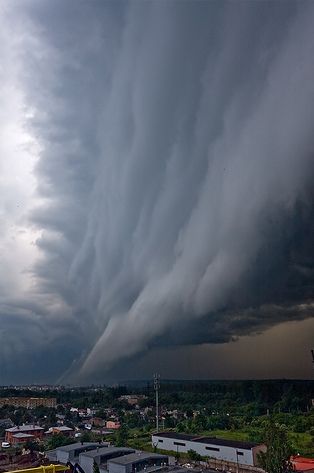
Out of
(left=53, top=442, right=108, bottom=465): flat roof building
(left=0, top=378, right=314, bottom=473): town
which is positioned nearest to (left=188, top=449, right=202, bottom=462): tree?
(left=0, top=378, right=314, bottom=473): town

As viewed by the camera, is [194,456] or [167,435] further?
[167,435]

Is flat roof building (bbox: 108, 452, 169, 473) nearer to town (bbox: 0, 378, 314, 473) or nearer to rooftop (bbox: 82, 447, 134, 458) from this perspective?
town (bbox: 0, 378, 314, 473)

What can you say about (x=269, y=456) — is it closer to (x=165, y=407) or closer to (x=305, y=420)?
(x=305, y=420)

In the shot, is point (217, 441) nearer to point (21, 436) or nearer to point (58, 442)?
point (58, 442)

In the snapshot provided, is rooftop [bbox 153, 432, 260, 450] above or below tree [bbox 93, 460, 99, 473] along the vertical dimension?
above

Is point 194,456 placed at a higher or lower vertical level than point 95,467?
lower

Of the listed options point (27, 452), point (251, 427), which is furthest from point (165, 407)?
point (27, 452)

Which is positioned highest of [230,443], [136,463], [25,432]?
[25,432]

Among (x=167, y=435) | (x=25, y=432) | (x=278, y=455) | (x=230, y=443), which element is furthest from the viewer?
(x=25, y=432)

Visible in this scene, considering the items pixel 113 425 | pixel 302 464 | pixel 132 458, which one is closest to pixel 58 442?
pixel 132 458
